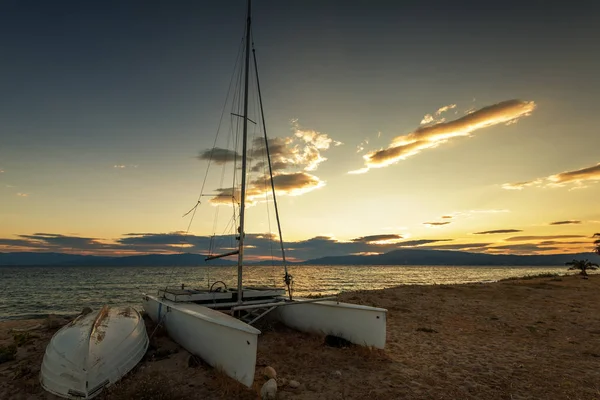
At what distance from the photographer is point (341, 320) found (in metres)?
8.86

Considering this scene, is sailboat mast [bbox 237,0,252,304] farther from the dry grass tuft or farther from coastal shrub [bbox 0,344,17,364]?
coastal shrub [bbox 0,344,17,364]

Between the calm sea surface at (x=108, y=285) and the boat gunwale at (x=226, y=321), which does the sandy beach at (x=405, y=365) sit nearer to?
the boat gunwale at (x=226, y=321)

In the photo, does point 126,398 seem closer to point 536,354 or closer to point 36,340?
point 36,340

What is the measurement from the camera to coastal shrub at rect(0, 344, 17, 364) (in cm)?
779

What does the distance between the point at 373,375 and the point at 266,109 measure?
29.9 ft

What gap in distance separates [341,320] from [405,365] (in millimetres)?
1994

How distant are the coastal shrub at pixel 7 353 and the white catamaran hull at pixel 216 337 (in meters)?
3.51

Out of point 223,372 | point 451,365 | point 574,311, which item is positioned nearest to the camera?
point 223,372

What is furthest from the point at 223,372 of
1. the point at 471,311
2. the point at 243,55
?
the point at 471,311

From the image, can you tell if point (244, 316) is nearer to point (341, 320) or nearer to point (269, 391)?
point (341, 320)

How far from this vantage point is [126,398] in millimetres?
5504

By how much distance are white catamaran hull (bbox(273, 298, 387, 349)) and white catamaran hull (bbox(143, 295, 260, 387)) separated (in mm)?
2895

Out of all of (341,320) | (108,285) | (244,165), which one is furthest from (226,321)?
(108,285)

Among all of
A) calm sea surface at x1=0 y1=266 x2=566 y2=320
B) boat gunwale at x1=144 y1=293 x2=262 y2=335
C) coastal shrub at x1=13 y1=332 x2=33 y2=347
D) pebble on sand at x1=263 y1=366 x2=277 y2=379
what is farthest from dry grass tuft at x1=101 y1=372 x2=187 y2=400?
calm sea surface at x1=0 y1=266 x2=566 y2=320
